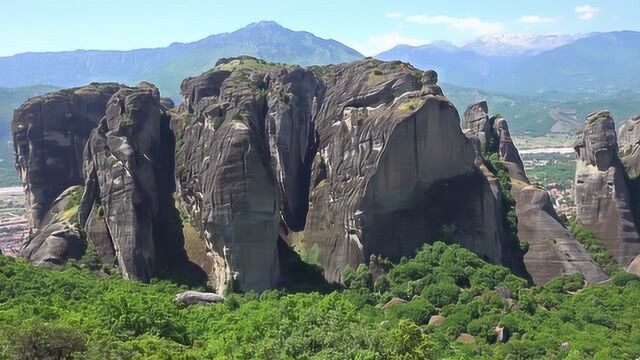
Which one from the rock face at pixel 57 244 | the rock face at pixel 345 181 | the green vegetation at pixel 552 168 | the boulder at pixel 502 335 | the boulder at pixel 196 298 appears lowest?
the green vegetation at pixel 552 168

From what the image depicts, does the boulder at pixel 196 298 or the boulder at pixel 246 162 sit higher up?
the boulder at pixel 246 162

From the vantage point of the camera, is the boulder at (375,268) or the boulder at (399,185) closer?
the boulder at (375,268)

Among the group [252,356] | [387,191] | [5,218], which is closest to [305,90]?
[387,191]

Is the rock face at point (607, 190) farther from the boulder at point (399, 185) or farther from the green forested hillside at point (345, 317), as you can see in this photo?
the boulder at point (399, 185)

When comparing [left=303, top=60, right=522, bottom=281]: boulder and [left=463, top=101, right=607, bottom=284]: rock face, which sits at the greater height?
[left=303, top=60, right=522, bottom=281]: boulder

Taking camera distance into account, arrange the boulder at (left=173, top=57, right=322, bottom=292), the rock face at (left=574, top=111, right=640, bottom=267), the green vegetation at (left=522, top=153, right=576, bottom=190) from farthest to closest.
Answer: the green vegetation at (left=522, top=153, right=576, bottom=190)
the rock face at (left=574, top=111, right=640, bottom=267)
the boulder at (left=173, top=57, right=322, bottom=292)

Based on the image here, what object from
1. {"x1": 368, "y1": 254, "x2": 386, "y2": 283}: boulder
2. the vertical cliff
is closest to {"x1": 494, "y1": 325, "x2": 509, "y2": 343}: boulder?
{"x1": 368, "y1": 254, "x2": 386, "y2": 283}: boulder

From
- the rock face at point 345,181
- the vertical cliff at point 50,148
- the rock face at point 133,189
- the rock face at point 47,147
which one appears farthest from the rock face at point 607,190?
the rock face at point 47,147

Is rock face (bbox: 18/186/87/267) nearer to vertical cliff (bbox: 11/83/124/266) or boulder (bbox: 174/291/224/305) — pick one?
vertical cliff (bbox: 11/83/124/266)
